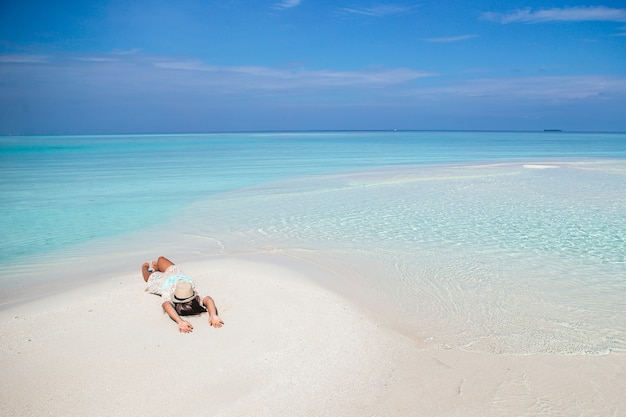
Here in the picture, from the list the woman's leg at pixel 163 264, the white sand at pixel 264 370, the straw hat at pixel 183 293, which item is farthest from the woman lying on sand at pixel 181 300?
the woman's leg at pixel 163 264

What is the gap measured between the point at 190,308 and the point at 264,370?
1.38 metres

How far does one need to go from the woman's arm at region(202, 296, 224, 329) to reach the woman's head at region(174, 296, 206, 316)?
0.08 meters

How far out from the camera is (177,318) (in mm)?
4559

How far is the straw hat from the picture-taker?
470 centimetres

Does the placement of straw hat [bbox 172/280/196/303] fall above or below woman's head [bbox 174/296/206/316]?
above

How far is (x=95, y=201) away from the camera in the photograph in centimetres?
1296

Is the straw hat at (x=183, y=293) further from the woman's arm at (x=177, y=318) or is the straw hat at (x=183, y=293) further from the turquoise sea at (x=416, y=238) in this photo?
the turquoise sea at (x=416, y=238)

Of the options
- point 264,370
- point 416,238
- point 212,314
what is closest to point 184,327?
point 212,314

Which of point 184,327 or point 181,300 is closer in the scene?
point 184,327

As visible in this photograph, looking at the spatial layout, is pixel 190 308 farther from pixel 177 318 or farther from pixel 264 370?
pixel 264 370

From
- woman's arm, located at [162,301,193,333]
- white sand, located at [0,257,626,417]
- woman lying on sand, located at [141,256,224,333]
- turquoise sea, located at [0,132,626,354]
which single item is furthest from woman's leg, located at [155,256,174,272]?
turquoise sea, located at [0,132,626,354]

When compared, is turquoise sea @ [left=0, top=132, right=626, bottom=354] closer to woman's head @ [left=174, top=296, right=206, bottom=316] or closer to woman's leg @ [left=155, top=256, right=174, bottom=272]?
woman's leg @ [left=155, top=256, right=174, bottom=272]

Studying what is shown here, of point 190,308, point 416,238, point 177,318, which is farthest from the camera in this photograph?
point 416,238

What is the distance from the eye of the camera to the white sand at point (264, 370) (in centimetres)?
339
